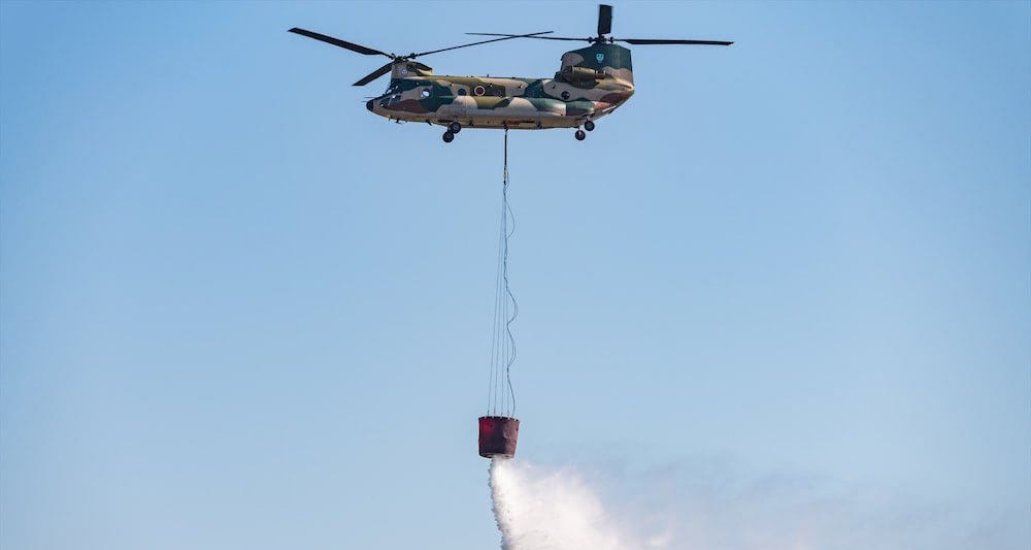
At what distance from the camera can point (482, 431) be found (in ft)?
277

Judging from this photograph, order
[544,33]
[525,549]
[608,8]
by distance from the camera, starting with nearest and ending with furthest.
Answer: [544,33] → [608,8] → [525,549]

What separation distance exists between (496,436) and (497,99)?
12144 mm

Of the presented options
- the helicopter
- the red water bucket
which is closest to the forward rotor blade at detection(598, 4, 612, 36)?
the helicopter

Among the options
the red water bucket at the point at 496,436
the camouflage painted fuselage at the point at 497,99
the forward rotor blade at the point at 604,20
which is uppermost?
the forward rotor blade at the point at 604,20

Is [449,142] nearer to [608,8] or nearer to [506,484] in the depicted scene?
[608,8]

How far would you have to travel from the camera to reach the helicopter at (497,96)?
84688 millimetres

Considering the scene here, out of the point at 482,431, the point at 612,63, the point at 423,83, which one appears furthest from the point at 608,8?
the point at 482,431

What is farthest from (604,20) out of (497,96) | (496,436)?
(496,436)

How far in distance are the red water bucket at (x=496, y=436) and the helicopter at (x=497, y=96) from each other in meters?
10.3

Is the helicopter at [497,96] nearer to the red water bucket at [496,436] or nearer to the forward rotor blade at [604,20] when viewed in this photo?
the forward rotor blade at [604,20]

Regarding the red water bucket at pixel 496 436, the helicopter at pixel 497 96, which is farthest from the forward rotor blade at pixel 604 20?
the red water bucket at pixel 496 436

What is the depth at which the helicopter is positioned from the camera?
84688 mm

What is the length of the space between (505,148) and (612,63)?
201 inches

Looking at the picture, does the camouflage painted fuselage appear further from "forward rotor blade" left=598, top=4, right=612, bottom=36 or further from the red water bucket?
the red water bucket
